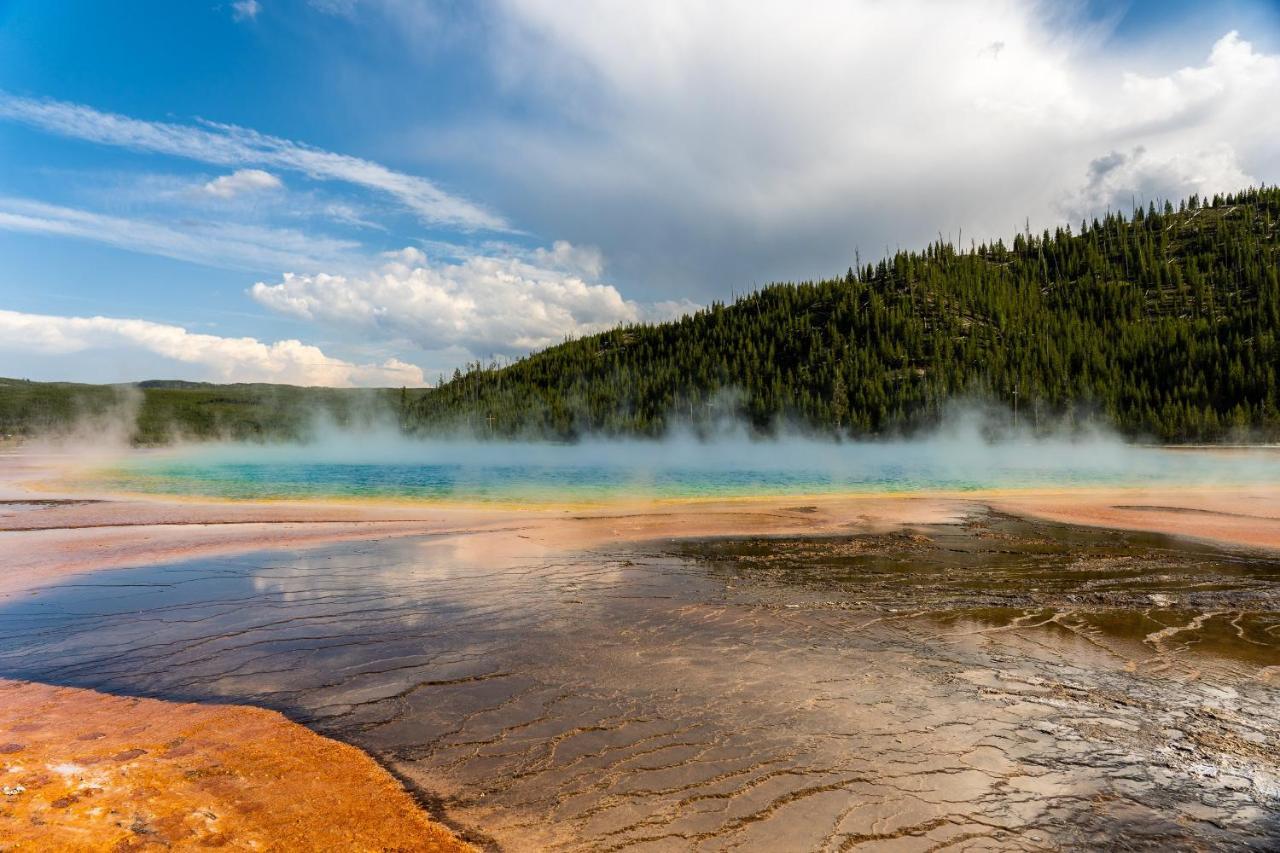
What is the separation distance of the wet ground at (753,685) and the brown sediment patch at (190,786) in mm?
509

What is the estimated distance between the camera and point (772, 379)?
180m

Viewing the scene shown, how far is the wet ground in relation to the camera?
6.18m

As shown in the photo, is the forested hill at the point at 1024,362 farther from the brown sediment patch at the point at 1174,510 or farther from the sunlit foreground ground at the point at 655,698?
the sunlit foreground ground at the point at 655,698

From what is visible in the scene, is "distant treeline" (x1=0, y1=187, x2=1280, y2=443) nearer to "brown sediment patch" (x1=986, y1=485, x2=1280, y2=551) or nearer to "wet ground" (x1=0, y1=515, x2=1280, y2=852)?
"brown sediment patch" (x1=986, y1=485, x2=1280, y2=551)

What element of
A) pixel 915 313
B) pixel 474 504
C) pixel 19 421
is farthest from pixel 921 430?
pixel 19 421

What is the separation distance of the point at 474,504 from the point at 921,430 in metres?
128

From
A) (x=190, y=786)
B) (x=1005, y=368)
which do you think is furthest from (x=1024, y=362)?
(x=190, y=786)

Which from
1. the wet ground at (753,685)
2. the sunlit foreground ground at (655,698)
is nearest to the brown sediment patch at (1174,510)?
the sunlit foreground ground at (655,698)

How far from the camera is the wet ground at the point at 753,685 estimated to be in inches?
243

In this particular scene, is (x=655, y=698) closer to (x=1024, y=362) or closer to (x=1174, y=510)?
(x=1174, y=510)

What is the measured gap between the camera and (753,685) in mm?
9336

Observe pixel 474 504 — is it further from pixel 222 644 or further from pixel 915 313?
pixel 915 313

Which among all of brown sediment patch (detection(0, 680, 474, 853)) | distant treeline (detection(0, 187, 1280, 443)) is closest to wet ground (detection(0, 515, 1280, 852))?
brown sediment patch (detection(0, 680, 474, 853))

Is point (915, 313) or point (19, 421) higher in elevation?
point (915, 313)
